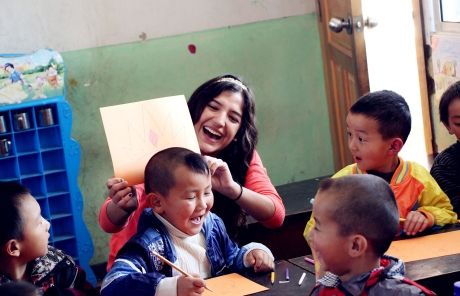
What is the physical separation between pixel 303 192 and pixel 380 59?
0.84 meters

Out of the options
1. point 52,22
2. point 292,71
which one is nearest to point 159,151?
point 52,22

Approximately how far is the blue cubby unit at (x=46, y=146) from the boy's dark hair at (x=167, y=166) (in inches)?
68.0

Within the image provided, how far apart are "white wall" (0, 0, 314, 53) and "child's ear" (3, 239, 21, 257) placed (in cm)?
211

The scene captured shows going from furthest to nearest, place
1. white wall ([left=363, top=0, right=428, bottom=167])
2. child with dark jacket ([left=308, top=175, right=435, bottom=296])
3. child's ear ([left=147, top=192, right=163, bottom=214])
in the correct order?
1. white wall ([left=363, top=0, right=428, bottom=167])
2. child's ear ([left=147, top=192, right=163, bottom=214])
3. child with dark jacket ([left=308, top=175, right=435, bottom=296])

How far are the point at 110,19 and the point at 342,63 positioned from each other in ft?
4.04

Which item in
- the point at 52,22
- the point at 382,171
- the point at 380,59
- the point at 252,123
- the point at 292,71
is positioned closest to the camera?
the point at 382,171

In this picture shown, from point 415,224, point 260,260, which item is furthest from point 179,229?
point 415,224

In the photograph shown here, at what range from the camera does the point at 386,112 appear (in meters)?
2.59

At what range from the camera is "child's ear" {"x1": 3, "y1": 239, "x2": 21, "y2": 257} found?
220 centimetres

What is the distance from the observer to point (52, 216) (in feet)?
13.2

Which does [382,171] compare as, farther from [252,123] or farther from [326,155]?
[326,155]

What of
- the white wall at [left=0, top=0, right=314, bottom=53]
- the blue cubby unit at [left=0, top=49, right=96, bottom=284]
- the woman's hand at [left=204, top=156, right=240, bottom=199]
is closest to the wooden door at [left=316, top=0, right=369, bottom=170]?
the white wall at [left=0, top=0, right=314, bottom=53]

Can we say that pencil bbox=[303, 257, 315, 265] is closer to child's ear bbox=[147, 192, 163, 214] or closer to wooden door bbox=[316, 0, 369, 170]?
child's ear bbox=[147, 192, 163, 214]

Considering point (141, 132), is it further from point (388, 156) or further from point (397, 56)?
point (397, 56)
